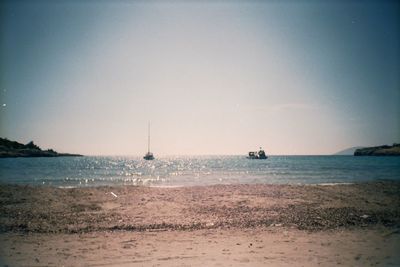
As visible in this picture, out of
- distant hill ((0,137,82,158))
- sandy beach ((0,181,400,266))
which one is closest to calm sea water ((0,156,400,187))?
sandy beach ((0,181,400,266))

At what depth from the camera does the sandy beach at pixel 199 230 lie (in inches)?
293

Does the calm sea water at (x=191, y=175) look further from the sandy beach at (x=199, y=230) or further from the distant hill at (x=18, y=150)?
the distant hill at (x=18, y=150)

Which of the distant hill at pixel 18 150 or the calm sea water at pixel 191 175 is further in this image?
the distant hill at pixel 18 150

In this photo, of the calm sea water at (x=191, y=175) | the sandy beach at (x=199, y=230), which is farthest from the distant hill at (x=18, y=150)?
the sandy beach at (x=199, y=230)

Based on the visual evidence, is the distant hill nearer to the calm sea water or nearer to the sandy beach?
the calm sea water

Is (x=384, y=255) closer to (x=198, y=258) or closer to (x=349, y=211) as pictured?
(x=198, y=258)

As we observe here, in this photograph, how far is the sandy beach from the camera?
745 cm

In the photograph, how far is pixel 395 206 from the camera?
50.1 feet

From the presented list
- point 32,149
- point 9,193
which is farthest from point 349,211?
point 32,149

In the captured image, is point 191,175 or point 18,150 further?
point 18,150

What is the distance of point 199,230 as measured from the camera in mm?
10414

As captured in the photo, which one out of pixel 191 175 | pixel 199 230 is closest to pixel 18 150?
pixel 191 175

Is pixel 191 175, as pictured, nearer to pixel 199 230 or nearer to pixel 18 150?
pixel 199 230

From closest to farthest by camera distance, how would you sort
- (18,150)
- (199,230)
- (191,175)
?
(199,230) → (191,175) → (18,150)
